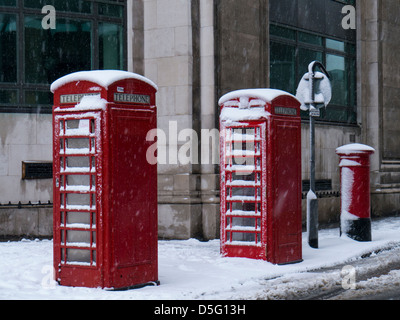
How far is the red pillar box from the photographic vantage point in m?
12.5

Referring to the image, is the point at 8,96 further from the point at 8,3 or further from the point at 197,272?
the point at 197,272

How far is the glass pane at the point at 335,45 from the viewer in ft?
58.1

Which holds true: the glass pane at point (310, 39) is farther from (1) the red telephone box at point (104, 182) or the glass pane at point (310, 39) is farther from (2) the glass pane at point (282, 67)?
(1) the red telephone box at point (104, 182)

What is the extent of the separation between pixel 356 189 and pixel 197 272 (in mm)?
4311

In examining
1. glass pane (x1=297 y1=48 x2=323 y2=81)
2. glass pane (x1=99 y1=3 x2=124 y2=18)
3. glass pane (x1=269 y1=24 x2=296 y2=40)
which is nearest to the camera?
glass pane (x1=99 y1=3 x2=124 y2=18)

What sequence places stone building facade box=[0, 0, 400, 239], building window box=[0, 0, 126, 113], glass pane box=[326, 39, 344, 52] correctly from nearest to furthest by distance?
stone building facade box=[0, 0, 400, 239]
building window box=[0, 0, 126, 113]
glass pane box=[326, 39, 344, 52]

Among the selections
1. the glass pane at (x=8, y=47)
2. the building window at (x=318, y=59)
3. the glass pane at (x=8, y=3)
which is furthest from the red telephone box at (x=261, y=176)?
the building window at (x=318, y=59)

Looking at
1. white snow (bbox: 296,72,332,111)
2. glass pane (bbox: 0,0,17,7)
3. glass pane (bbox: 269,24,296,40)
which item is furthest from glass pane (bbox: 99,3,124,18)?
white snow (bbox: 296,72,332,111)

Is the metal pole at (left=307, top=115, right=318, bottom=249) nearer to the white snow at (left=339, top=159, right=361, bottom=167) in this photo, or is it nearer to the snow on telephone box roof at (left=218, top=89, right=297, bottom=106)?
the white snow at (left=339, top=159, right=361, bottom=167)

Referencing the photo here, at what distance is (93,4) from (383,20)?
837 centimetres

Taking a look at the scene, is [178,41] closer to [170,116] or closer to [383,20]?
[170,116]

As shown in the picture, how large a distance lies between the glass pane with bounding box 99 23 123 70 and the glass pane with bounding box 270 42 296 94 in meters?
3.53

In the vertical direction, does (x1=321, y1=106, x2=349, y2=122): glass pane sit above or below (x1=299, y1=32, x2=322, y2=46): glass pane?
below
